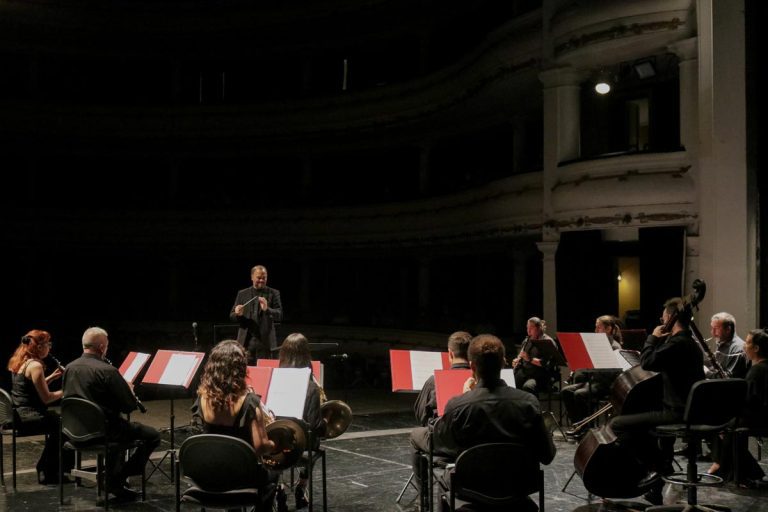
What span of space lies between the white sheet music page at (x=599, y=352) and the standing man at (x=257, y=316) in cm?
410

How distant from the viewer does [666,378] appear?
702 cm

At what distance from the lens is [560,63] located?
15312mm

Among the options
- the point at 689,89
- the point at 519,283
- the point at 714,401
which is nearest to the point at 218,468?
the point at 714,401

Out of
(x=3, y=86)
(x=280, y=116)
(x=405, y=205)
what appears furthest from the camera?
(x=3, y=86)

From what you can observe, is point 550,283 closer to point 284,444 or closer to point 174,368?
point 174,368

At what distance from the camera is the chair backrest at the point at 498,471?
16.7ft

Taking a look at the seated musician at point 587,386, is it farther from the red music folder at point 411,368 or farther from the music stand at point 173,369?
the music stand at point 173,369

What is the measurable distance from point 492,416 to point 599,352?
4431mm

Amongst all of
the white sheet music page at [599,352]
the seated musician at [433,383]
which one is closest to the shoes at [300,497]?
the seated musician at [433,383]

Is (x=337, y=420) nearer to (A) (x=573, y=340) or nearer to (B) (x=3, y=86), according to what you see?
(A) (x=573, y=340)

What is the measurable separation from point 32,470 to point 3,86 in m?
21.5

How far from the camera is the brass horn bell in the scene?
25.1 ft

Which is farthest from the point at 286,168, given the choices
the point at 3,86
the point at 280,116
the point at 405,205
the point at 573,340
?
the point at 573,340

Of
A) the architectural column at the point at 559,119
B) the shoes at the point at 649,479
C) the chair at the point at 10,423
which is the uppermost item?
the architectural column at the point at 559,119
